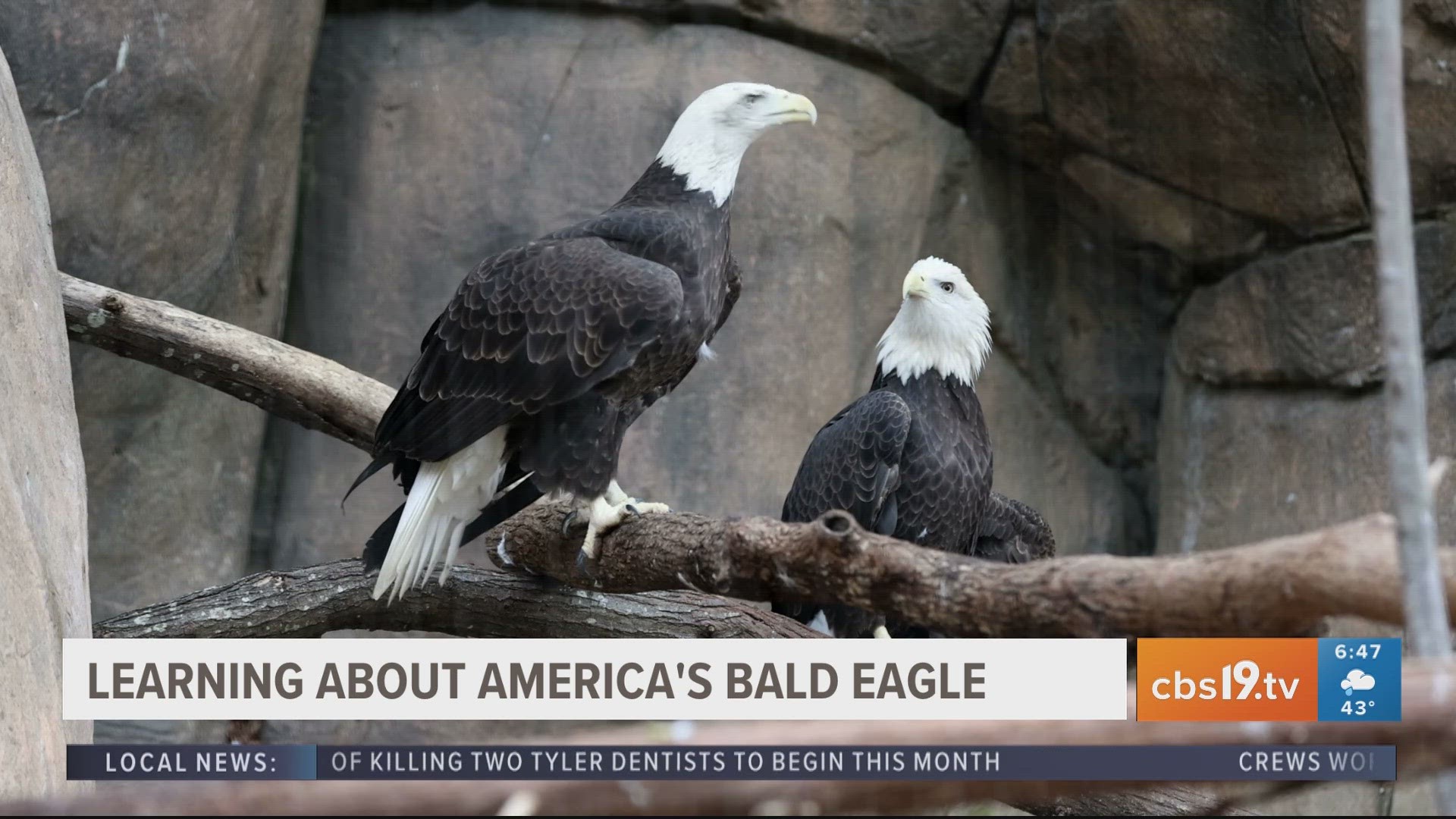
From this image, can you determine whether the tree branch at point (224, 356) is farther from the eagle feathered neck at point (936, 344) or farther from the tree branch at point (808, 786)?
the tree branch at point (808, 786)

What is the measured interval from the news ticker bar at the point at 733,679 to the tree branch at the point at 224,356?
1221mm

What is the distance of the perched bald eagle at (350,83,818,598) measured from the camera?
340cm

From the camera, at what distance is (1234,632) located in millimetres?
1872

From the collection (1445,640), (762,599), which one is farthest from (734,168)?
(1445,640)

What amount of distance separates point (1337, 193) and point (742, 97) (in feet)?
9.88

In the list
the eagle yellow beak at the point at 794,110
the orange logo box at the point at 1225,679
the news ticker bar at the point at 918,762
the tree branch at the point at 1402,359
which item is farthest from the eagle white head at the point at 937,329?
the tree branch at the point at 1402,359

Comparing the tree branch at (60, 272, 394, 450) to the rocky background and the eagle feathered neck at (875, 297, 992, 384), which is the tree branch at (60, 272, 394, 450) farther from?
the eagle feathered neck at (875, 297, 992, 384)

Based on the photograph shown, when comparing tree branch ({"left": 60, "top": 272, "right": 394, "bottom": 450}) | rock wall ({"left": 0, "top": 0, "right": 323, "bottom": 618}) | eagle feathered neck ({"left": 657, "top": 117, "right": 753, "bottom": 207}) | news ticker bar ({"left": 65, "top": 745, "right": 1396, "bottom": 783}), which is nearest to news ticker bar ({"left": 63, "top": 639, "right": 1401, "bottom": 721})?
news ticker bar ({"left": 65, "top": 745, "right": 1396, "bottom": 783})

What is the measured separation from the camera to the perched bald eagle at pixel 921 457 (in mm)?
3807

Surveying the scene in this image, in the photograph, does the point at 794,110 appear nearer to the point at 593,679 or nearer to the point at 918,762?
the point at 593,679

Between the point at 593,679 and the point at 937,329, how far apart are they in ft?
6.36

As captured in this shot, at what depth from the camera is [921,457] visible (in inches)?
151

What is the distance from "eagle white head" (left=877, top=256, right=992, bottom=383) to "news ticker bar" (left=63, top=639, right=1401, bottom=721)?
173 cm

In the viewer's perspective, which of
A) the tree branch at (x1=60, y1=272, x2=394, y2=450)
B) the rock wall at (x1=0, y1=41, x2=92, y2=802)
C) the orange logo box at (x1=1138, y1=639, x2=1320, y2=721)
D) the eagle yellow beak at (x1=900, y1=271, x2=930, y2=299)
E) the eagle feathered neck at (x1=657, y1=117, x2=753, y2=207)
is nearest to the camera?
the orange logo box at (x1=1138, y1=639, x2=1320, y2=721)
